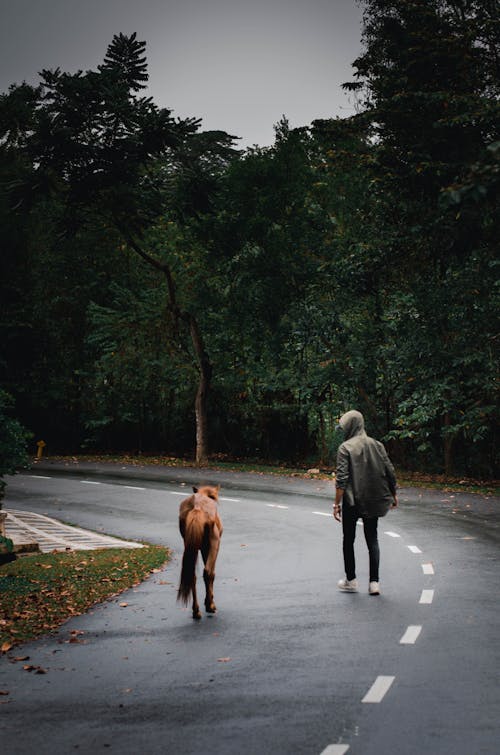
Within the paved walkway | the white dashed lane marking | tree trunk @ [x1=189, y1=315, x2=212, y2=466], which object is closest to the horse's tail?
the white dashed lane marking

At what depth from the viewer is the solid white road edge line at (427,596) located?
375 inches

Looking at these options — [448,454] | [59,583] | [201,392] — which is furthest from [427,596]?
[201,392]

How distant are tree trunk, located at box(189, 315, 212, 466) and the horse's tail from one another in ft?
86.0

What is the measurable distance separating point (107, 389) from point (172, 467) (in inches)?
384

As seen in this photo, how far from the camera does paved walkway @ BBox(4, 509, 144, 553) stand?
14102 millimetres

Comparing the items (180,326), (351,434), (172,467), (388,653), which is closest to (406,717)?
(388,653)

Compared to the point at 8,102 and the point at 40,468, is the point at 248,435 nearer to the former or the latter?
the point at 40,468

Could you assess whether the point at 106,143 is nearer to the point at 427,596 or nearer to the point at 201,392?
the point at 201,392

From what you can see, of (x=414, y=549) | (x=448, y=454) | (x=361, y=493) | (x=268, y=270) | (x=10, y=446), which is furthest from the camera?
(x=268, y=270)

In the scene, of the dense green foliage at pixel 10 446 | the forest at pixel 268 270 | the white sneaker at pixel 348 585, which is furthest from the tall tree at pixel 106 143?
the white sneaker at pixel 348 585

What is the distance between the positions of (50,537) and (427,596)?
762cm

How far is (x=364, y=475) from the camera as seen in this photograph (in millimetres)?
10250

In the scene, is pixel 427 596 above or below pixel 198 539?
below

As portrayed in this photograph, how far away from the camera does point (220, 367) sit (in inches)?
1420
